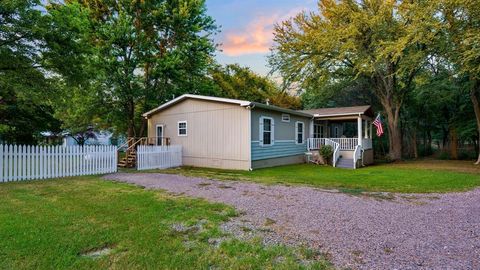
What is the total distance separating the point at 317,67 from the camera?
19.9 meters

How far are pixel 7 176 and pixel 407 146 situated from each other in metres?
28.2

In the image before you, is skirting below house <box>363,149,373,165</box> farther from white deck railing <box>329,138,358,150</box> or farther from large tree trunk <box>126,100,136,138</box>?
large tree trunk <box>126,100,136,138</box>

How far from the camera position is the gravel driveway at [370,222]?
333 cm

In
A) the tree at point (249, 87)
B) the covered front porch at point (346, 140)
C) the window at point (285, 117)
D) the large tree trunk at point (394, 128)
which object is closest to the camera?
the window at point (285, 117)

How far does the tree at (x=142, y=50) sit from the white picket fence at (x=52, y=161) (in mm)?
6012

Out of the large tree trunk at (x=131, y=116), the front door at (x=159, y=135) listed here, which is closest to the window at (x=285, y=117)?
the front door at (x=159, y=135)

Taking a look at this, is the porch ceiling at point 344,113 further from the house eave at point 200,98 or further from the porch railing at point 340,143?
the house eave at point 200,98

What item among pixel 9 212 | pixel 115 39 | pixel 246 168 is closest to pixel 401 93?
pixel 246 168

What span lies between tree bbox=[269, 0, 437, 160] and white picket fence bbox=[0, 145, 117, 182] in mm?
13566

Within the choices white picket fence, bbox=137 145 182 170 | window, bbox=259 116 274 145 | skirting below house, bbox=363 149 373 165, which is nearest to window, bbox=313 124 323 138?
skirting below house, bbox=363 149 373 165

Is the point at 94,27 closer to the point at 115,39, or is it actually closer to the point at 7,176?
the point at 115,39

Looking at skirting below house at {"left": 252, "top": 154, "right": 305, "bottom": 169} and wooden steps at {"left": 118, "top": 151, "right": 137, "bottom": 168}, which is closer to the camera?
skirting below house at {"left": 252, "top": 154, "right": 305, "bottom": 169}

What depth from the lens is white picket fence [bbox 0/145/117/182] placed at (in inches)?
340

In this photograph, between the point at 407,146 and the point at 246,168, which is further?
the point at 407,146
